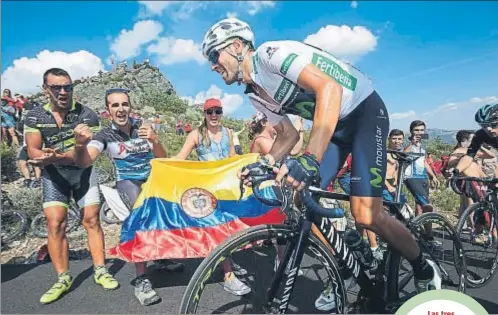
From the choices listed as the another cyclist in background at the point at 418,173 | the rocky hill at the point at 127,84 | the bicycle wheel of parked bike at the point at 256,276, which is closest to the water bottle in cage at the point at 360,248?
the bicycle wheel of parked bike at the point at 256,276

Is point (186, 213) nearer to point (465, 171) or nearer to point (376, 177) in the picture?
point (376, 177)

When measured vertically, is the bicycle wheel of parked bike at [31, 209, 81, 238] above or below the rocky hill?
below

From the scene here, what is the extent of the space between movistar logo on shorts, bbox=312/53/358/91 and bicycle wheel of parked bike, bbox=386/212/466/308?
1.22 m

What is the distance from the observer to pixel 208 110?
4.31 meters

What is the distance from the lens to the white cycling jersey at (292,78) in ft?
6.43

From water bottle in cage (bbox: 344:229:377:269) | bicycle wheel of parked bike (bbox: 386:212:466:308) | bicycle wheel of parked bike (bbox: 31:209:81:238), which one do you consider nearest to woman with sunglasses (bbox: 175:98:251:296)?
water bottle in cage (bbox: 344:229:377:269)

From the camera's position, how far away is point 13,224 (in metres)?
5.85

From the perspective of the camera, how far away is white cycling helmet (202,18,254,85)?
2246 millimetres

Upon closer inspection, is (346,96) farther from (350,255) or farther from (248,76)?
(350,255)

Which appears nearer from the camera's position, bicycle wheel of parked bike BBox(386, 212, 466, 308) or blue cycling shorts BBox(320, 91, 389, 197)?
blue cycling shorts BBox(320, 91, 389, 197)

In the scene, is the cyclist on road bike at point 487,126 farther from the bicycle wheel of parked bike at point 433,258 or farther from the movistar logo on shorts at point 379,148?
the movistar logo on shorts at point 379,148

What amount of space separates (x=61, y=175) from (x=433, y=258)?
3532mm

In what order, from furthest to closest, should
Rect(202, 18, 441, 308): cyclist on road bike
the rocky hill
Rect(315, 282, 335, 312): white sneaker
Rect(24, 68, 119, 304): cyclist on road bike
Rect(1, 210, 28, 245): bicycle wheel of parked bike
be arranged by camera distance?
the rocky hill
Rect(1, 210, 28, 245): bicycle wheel of parked bike
Rect(24, 68, 119, 304): cyclist on road bike
Rect(315, 282, 335, 312): white sneaker
Rect(202, 18, 441, 308): cyclist on road bike

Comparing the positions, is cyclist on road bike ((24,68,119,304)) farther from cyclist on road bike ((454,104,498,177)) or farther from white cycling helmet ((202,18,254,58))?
cyclist on road bike ((454,104,498,177))
